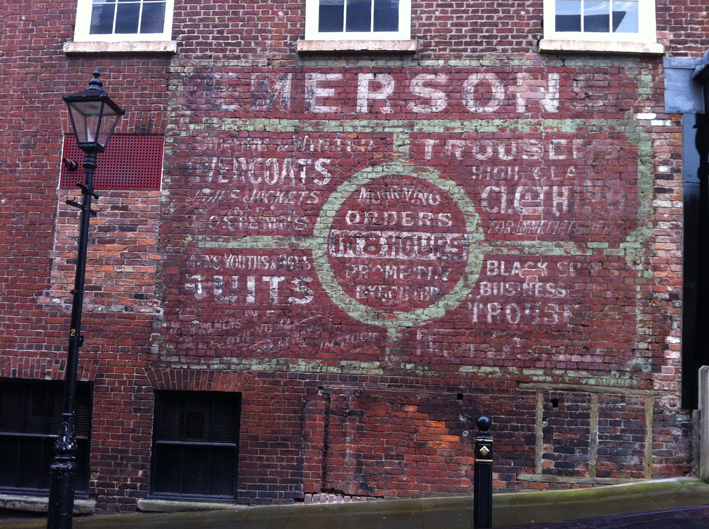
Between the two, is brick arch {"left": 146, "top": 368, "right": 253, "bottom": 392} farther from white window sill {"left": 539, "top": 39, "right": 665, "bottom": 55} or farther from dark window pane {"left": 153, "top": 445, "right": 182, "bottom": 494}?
white window sill {"left": 539, "top": 39, "right": 665, "bottom": 55}

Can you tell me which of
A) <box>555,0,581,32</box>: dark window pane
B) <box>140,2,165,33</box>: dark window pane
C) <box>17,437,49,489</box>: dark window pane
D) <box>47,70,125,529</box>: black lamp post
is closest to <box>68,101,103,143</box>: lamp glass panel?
<box>47,70,125,529</box>: black lamp post

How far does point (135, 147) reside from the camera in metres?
7.28

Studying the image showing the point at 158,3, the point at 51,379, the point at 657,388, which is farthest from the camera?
the point at 158,3

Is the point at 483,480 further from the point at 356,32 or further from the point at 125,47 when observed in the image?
the point at 125,47

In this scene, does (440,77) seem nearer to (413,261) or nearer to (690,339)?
(413,261)

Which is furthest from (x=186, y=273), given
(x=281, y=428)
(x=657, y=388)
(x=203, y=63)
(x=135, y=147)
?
(x=657, y=388)

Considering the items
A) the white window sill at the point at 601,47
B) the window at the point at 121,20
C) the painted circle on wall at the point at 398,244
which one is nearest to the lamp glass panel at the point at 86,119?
the window at the point at 121,20

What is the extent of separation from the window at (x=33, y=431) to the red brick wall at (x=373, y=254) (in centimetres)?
32

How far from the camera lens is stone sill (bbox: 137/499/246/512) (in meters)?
6.70

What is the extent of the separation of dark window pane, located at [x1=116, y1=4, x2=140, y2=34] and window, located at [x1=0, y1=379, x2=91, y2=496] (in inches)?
179

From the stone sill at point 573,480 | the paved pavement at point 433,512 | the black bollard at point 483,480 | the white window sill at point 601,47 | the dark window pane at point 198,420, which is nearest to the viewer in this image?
the black bollard at point 483,480

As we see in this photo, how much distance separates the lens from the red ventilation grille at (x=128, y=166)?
7.23 meters

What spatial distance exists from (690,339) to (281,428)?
4.78 m

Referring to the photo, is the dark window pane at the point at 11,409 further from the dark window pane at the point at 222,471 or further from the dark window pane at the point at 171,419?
the dark window pane at the point at 222,471
